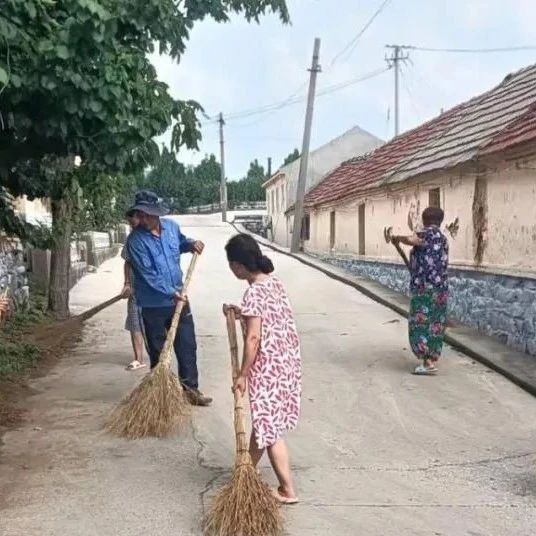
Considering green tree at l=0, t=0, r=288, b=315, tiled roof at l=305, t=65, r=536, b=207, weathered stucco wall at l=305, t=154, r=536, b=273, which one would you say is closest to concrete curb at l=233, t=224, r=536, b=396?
weathered stucco wall at l=305, t=154, r=536, b=273

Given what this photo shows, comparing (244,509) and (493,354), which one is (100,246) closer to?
(493,354)

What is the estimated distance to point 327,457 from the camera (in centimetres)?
551

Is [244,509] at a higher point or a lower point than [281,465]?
lower

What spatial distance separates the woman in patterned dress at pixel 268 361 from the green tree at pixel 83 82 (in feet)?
4.61

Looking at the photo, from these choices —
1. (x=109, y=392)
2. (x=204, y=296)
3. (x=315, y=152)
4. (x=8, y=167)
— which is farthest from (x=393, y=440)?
(x=315, y=152)

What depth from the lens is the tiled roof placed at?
1014cm

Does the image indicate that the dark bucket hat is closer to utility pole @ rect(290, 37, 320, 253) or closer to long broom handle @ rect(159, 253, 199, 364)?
long broom handle @ rect(159, 253, 199, 364)

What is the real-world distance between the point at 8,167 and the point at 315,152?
3169cm

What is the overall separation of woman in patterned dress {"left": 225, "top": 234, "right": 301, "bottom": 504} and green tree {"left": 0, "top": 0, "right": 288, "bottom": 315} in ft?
4.61

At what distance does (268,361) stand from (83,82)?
2.06 metres

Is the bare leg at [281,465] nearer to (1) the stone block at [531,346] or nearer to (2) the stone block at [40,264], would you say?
(1) the stone block at [531,346]

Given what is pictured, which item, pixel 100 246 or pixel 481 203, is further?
pixel 100 246

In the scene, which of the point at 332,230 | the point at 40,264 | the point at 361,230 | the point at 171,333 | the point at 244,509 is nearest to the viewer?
the point at 244,509

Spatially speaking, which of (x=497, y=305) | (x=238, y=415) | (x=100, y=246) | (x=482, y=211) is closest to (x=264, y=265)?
(x=238, y=415)
